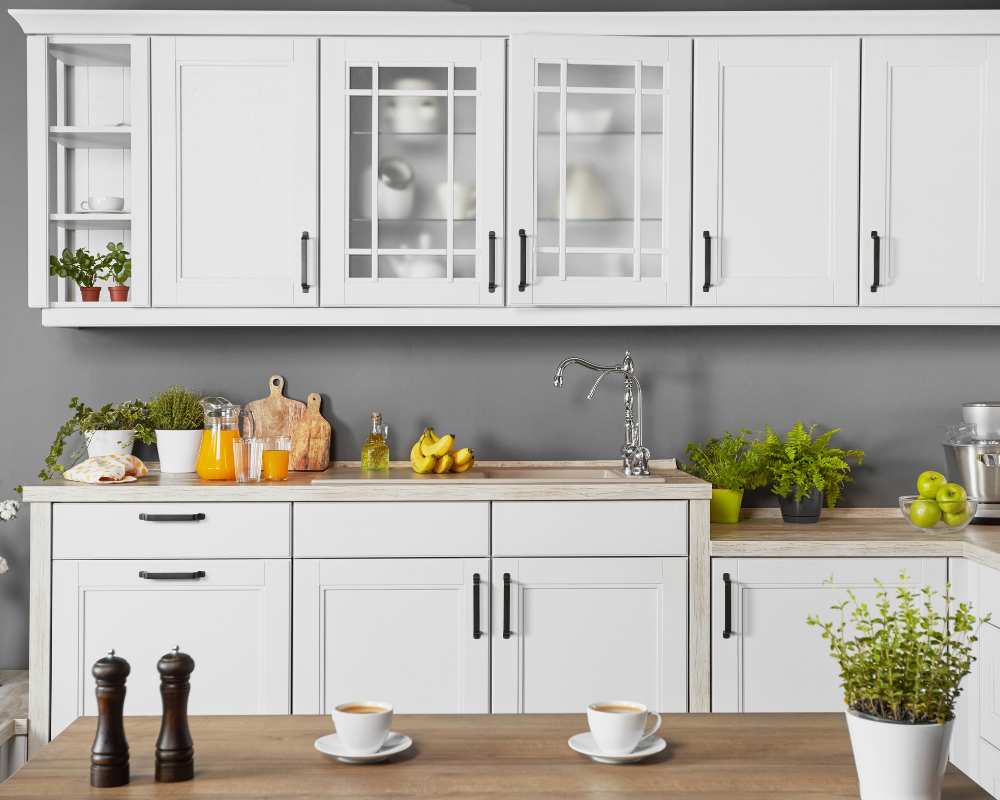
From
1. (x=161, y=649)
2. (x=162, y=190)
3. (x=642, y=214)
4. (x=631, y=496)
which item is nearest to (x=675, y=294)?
(x=642, y=214)

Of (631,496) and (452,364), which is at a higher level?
(452,364)

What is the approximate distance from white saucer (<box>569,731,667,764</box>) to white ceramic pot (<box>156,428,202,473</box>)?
218 cm

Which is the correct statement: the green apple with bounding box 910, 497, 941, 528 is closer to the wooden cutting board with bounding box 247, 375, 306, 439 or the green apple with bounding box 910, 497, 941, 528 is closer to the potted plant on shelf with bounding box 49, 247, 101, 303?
the wooden cutting board with bounding box 247, 375, 306, 439

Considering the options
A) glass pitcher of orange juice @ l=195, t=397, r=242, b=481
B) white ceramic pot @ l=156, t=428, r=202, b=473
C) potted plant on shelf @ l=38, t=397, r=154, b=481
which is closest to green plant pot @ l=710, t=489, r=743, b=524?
glass pitcher of orange juice @ l=195, t=397, r=242, b=481

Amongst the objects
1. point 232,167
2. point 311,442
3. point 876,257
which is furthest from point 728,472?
point 232,167

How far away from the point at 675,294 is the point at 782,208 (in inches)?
16.6

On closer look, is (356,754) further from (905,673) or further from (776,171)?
(776,171)

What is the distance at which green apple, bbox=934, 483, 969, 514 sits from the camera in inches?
121

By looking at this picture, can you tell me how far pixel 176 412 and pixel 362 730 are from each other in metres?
2.21

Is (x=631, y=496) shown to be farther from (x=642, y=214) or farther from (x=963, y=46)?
(x=963, y=46)

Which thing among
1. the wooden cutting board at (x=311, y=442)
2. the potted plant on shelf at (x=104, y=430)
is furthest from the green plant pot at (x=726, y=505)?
the potted plant on shelf at (x=104, y=430)

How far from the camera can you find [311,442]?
3467 millimetres

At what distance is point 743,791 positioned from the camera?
1.27 m

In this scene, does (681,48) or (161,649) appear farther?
(681,48)
